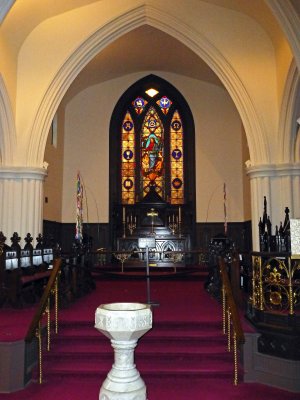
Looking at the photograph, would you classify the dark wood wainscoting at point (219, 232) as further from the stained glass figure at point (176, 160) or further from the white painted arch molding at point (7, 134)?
the white painted arch molding at point (7, 134)

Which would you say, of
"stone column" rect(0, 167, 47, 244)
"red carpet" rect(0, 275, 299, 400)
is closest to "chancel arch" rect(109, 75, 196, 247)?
"stone column" rect(0, 167, 47, 244)

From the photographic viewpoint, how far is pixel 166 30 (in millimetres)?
11086

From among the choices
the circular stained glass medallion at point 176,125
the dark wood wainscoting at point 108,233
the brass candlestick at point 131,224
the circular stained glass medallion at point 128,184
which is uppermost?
the circular stained glass medallion at point 176,125

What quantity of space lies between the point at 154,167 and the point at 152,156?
455mm

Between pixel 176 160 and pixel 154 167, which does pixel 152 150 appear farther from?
pixel 176 160

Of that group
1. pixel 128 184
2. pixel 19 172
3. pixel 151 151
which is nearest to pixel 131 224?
pixel 128 184

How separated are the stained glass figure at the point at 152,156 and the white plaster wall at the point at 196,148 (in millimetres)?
1434

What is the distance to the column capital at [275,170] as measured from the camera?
1052 centimetres

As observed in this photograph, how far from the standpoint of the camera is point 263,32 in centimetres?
1097

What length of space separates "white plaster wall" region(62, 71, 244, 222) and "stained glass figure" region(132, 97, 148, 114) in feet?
2.37

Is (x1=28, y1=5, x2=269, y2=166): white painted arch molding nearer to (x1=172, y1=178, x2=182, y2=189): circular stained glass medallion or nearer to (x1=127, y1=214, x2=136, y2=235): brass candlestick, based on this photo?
(x1=127, y1=214, x2=136, y2=235): brass candlestick

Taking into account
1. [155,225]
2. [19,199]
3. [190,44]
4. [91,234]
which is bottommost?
[91,234]

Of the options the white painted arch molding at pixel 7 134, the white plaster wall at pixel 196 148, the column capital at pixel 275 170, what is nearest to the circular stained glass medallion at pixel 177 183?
the white plaster wall at pixel 196 148

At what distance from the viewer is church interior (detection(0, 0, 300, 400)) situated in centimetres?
529
